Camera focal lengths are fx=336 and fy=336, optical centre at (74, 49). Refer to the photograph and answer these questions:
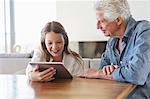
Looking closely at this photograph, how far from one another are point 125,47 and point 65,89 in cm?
49

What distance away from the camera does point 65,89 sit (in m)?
1.70

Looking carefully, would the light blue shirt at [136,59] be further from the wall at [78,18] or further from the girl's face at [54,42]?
the wall at [78,18]

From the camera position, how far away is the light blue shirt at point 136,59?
1.76m

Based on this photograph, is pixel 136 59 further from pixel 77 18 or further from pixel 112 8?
pixel 77 18

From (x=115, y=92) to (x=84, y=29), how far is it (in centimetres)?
488

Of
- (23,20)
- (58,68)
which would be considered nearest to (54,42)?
(58,68)

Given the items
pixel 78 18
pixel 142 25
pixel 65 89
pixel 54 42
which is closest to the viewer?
pixel 65 89

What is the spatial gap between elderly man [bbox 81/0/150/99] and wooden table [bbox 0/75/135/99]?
2.6 inches

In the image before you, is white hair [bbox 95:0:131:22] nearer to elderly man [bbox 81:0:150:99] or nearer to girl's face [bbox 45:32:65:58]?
elderly man [bbox 81:0:150:99]

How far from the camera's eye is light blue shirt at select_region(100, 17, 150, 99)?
69.2 inches

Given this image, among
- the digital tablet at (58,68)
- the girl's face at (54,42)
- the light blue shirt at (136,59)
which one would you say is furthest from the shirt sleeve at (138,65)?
the girl's face at (54,42)

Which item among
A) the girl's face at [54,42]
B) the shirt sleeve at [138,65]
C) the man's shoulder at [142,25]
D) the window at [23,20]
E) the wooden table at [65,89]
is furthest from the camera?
the window at [23,20]

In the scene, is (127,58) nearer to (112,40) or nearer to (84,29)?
(112,40)

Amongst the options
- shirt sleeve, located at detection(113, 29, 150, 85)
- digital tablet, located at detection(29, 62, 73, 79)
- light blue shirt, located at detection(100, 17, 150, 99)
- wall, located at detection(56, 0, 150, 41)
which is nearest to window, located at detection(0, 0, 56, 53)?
wall, located at detection(56, 0, 150, 41)
